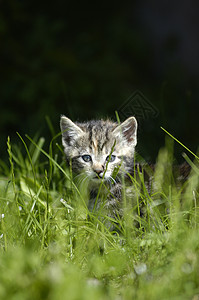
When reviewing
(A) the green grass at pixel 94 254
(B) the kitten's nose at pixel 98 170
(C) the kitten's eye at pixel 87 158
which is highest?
(C) the kitten's eye at pixel 87 158

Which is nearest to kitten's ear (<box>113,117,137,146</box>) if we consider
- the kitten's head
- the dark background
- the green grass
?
the kitten's head

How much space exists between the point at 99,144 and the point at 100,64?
2925 mm

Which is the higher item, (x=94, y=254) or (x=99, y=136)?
(x=99, y=136)

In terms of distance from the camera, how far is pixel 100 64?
5906mm

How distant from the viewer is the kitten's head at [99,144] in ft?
10.4

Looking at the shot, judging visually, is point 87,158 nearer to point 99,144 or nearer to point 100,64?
point 99,144

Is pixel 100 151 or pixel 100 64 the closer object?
pixel 100 151

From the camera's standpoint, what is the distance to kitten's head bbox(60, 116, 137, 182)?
316 centimetres

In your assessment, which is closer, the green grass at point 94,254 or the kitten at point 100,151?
the green grass at point 94,254

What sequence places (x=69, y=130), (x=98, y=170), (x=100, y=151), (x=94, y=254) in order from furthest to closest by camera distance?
(x=69, y=130) → (x=100, y=151) → (x=98, y=170) → (x=94, y=254)

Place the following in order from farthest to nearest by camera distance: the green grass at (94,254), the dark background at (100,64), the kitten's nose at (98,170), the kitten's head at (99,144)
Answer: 1. the dark background at (100,64)
2. the kitten's head at (99,144)
3. the kitten's nose at (98,170)
4. the green grass at (94,254)

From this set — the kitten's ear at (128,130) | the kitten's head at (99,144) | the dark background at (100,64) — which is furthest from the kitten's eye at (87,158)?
the dark background at (100,64)

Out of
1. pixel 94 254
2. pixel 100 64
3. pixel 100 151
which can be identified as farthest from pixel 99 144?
Result: pixel 100 64

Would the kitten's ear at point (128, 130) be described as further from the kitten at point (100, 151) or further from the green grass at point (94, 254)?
the green grass at point (94, 254)
